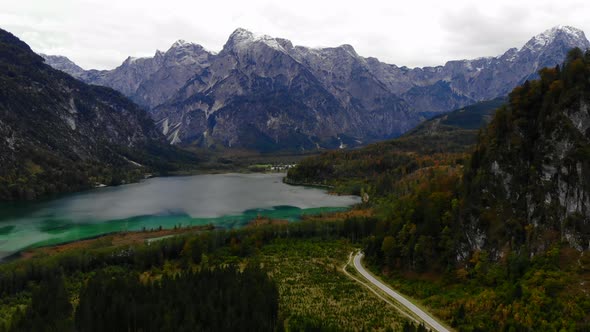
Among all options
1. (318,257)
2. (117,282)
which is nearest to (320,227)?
(318,257)

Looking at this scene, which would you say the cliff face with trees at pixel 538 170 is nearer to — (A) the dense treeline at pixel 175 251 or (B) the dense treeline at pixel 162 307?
(B) the dense treeline at pixel 162 307

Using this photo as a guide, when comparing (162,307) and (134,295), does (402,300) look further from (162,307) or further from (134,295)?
(134,295)

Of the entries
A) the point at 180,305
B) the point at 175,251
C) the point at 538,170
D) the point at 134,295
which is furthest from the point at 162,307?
the point at 538,170

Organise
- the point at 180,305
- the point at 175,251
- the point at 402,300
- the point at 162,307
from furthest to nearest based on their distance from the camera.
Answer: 1. the point at 175,251
2. the point at 402,300
3. the point at 180,305
4. the point at 162,307

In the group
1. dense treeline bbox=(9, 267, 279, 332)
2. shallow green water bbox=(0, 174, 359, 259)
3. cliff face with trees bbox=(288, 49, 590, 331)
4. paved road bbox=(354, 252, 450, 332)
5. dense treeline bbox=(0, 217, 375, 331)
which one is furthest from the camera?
shallow green water bbox=(0, 174, 359, 259)

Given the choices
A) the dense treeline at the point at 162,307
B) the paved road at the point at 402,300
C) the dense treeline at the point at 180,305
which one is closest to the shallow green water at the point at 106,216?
the dense treeline at the point at 162,307

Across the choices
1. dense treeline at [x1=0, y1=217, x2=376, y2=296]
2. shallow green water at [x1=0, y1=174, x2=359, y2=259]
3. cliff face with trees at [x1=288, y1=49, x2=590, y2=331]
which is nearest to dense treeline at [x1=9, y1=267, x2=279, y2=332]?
dense treeline at [x1=0, y1=217, x2=376, y2=296]

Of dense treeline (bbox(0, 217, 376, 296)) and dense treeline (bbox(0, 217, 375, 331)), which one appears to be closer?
dense treeline (bbox(0, 217, 375, 331))

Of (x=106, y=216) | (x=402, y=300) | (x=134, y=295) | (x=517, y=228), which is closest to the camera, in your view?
(x=134, y=295)

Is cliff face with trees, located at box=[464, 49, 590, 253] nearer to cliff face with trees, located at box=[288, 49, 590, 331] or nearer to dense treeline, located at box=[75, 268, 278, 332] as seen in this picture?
cliff face with trees, located at box=[288, 49, 590, 331]
